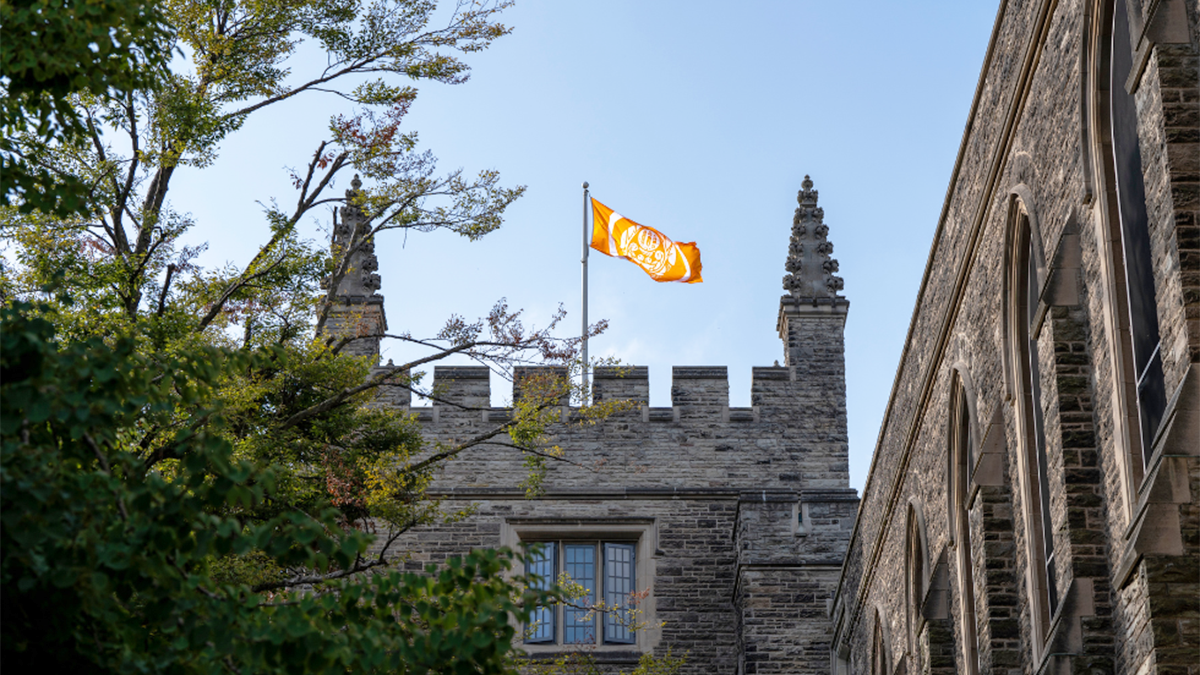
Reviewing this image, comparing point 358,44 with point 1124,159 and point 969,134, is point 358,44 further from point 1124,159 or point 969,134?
point 1124,159

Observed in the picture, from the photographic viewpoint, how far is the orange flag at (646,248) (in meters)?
29.7

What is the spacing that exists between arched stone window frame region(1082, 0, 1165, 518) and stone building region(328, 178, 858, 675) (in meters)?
13.3

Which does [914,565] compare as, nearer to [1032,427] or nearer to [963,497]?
[963,497]

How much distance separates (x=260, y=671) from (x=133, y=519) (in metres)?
0.66

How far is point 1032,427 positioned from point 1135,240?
2.62 metres

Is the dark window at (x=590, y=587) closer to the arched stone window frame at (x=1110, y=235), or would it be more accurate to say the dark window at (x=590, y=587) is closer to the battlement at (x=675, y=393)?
the battlement at (x=675, y=393)

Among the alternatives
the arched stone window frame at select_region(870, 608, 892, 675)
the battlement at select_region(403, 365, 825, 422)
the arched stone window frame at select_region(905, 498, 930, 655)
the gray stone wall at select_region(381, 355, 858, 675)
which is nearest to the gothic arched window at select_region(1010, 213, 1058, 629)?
the arched stone window frame at select_region(905, 498, 930, 655)

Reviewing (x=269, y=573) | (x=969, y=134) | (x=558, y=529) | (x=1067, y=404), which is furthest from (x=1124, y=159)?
(x=558, y=529)

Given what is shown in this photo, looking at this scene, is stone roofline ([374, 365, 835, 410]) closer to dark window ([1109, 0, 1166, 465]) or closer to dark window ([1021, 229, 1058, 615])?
dark window ([1021, 229, 1058, 615])

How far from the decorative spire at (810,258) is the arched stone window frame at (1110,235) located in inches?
634

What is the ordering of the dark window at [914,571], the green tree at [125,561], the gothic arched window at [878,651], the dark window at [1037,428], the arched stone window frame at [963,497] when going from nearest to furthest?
the green tree at [125,561] → the dark window at [1037,428] → the arched stone window frame at [963,497] → the dark window at [914,571] → the gothic arched window at [878,651]

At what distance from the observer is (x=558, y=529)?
23.4 m

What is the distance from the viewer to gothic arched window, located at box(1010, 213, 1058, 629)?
408 inches

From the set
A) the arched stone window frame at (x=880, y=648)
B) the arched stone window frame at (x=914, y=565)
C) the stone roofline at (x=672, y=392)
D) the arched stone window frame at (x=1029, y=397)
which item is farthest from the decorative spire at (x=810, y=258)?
the arched stone window frame at (x=1029, y=397)
